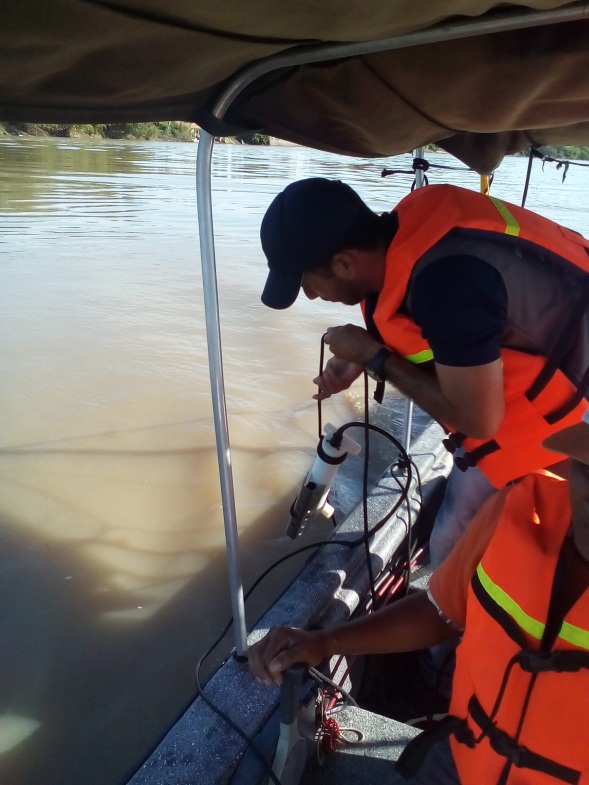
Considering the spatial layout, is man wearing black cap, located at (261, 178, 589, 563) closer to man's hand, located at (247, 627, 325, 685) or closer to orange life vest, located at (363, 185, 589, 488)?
orange life vest, located at (363, 185, 589, 488)

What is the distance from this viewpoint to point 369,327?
1.79 meters

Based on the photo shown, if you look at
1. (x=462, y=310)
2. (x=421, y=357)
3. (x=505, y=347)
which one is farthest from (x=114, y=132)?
(x=462, y=310)

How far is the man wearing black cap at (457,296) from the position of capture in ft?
4.54

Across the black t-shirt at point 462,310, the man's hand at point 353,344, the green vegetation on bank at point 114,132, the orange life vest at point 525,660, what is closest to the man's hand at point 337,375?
the man's hand at point 353,344

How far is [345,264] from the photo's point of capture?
1.60 m

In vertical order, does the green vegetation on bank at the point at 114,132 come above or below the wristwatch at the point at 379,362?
below

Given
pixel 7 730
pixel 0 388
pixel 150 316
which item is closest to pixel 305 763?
pixel 7 730

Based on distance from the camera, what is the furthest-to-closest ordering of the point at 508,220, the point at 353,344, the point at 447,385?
the point at 353,344 < the point at 508,220 < the point at 447,385

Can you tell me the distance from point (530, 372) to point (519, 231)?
1.16ft

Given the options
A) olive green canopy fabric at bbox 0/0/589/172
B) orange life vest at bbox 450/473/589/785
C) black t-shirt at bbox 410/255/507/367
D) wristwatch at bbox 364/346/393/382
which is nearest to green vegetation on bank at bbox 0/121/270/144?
olive green canopy fabric at bbox 0/0/589/172

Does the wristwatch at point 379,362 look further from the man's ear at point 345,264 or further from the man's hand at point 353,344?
the man's ear at point 345,264

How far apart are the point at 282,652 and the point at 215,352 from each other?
2.45ft

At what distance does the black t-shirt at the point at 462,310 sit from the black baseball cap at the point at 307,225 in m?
0.27

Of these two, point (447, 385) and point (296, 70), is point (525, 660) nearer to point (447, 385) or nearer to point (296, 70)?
point (447, 385)
